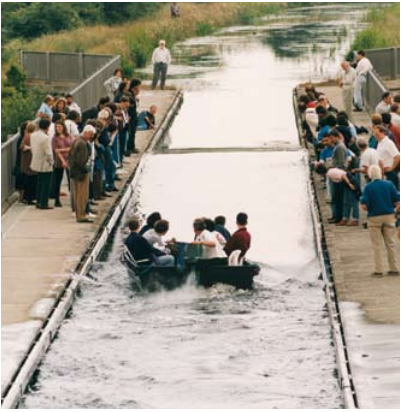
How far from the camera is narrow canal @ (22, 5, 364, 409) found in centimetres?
1847

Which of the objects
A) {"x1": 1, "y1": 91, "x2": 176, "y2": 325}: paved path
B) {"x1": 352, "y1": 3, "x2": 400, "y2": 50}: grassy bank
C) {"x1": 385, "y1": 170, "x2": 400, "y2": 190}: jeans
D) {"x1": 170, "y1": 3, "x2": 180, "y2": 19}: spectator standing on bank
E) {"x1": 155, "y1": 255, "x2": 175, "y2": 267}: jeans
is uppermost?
{"x1": 170, "y1": 3, "x2": 180, "y2": 19}: spectator standing on bank

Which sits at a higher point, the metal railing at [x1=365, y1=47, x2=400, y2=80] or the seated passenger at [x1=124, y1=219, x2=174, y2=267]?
the metal railing at [x1=365, y1=47, x2=400, y2=80]

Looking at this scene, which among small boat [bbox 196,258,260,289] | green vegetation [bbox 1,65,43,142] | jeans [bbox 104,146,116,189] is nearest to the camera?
small boat [bbox 196,258,260,289]

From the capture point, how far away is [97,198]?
2978cm

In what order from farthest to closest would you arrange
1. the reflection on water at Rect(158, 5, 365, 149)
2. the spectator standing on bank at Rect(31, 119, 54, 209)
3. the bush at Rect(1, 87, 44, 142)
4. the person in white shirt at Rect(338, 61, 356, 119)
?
1. the bush at Rect(1, 87, 44, 142)
2. the reflection on water at Rect(158, 5, 365, 149)
3. the person in white shirt at Rect(338, 61, 356, 119)
4. the spectator standing on bank at Rect(31, 119, 54, 209)

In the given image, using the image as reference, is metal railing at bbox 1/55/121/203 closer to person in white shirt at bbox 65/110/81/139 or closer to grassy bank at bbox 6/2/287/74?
person in white shirt at bbox 65/110/81/139

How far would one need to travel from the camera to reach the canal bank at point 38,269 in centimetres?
1998

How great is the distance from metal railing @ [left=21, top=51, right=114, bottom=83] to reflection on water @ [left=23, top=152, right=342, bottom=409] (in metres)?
21.9

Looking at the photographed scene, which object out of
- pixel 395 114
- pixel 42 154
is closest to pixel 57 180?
pixel 42 154

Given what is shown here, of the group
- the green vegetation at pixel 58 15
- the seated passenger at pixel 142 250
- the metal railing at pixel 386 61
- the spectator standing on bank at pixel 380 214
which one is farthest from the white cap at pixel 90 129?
the green vegetation at pixel 58 15

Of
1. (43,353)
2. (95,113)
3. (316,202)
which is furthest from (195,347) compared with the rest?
(95,113)

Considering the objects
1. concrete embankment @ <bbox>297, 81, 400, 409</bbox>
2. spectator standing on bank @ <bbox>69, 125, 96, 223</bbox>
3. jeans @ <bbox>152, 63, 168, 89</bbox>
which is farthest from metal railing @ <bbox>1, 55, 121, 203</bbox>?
concrete embankment @ <bbox>297, 81, 400, 409</bbox>

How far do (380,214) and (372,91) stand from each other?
17.6m

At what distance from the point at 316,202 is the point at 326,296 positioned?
7082mm
